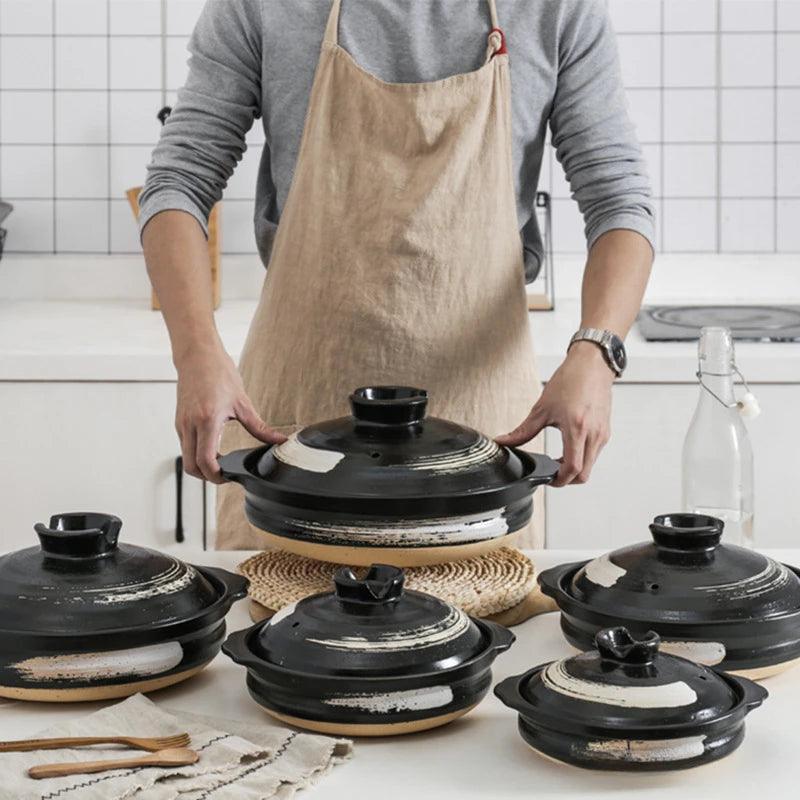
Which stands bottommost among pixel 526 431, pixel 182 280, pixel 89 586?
pixel 89 586

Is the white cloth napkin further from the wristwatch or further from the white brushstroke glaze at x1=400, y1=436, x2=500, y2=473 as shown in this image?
the wristwatch

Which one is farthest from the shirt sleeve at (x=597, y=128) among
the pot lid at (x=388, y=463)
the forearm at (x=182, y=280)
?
the pot lid at (x=388, y=463)

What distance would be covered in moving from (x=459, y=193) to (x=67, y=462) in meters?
1.07

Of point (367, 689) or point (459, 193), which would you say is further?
point (459, 193)

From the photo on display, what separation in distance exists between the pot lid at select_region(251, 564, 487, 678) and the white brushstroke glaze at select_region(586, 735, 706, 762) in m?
0.13

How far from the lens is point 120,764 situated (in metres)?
0.87

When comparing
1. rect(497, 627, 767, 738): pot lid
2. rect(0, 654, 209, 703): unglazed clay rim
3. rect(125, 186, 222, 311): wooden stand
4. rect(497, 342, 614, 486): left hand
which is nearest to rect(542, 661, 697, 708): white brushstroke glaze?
rect(497, 627, 767, 738): pot lid

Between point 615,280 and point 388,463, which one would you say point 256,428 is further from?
point 615,280

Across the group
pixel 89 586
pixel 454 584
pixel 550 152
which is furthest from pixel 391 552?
pixel 550 152

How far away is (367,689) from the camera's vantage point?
92cm

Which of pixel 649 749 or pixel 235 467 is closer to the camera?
pixel 649 749

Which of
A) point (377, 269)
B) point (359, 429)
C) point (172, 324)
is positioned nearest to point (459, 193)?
point (377, 269)

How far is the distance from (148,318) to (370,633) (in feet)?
6.34

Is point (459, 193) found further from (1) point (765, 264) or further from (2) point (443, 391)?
(1) point (765, 264)
